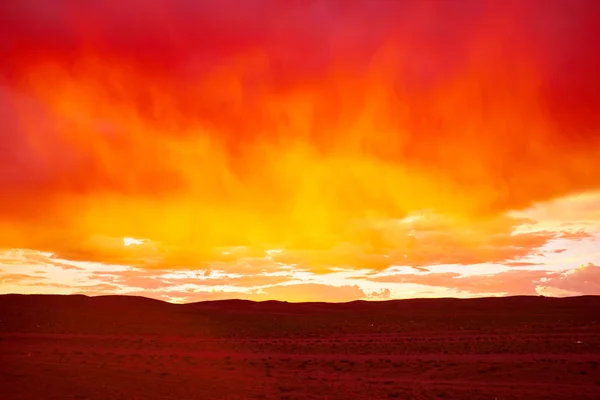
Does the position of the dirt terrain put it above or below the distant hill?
below

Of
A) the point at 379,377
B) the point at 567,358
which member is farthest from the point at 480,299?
the point at 379,377

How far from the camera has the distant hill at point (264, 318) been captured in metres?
56.0

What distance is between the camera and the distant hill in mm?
55969

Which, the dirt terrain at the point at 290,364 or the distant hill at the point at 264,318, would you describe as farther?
the distant hill at the point at 264,318

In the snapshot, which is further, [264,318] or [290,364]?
[264,318]

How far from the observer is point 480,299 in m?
127

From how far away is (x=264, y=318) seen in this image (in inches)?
3219

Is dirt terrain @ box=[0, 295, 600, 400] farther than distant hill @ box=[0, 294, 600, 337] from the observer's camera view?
No

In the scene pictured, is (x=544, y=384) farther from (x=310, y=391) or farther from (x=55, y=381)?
(x=55, y=381)

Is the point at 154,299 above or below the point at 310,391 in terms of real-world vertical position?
above

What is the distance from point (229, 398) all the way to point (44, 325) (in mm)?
42804

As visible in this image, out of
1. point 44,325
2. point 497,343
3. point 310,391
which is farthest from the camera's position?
point 44,325

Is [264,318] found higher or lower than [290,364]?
higher

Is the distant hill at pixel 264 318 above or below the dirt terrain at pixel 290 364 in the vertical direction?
above
